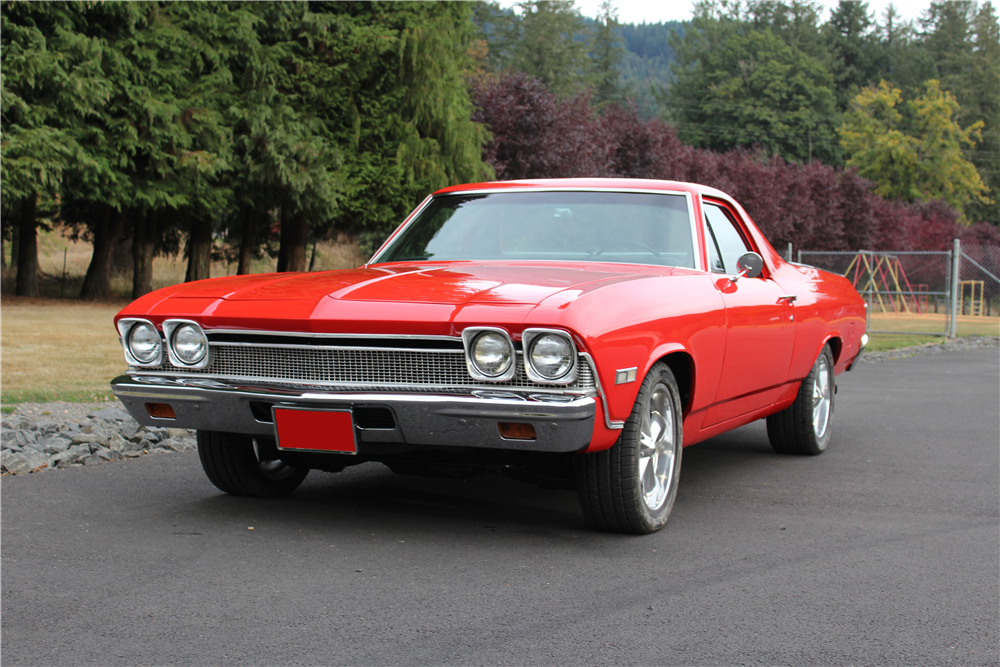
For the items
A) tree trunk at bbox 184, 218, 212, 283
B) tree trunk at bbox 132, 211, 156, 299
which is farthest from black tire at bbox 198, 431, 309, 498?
tree trunk at bbox 132, 211, 156, 299

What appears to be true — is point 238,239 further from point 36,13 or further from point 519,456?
point 519,456

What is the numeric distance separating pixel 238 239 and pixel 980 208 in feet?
202

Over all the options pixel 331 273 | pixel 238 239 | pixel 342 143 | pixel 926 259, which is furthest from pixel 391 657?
pixel 926 259

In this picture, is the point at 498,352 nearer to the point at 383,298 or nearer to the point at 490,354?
the point at 490,354

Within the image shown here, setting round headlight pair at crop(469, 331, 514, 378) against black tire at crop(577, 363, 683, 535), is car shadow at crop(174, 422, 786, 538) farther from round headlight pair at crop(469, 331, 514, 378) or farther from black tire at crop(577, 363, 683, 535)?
round headlight pair at crop(469, 331, 514, 378)

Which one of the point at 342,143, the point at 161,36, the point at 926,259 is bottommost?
the point at 926,259

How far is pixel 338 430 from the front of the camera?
13.7 feet

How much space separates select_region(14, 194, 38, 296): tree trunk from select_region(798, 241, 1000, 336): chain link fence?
64.7 ft

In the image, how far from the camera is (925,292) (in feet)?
77.5

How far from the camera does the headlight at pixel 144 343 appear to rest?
15.1ft

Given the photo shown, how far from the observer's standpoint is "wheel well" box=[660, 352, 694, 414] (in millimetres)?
4832

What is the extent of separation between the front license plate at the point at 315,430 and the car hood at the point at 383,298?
0.34m

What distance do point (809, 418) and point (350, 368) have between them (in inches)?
140

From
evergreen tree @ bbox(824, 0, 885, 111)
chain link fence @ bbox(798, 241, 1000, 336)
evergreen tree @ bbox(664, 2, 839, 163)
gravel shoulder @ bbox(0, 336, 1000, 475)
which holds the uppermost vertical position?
evergreen tree @ bbox(824, 0, 885, 111)
